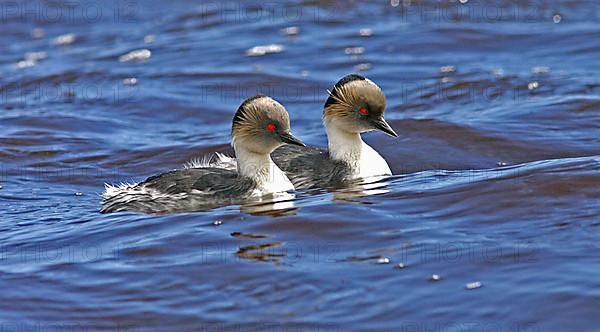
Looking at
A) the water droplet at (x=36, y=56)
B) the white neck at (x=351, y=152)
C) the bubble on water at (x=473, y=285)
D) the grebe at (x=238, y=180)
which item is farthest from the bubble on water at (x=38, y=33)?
the bubble on water at (x=473, y=285)

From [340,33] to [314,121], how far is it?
5.13 m

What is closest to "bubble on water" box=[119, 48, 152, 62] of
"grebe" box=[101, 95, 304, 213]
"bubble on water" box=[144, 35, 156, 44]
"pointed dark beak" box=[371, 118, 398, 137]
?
"bubble on water" box=[144, 35, 156, 44]

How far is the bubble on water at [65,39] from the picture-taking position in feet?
68.5

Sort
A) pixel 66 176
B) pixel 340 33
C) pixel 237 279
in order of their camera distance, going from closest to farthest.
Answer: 1. pixel 237 279
2. pixel 66 176
3. pixel 340 33

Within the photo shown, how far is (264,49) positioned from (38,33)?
15.3ft

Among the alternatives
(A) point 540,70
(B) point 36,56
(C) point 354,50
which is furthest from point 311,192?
(B) point 36,56

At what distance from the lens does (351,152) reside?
11.8m

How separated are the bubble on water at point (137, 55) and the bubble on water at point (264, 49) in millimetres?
1493

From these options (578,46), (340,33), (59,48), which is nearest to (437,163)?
(578,46)

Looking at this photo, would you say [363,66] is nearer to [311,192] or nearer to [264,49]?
[264,49]

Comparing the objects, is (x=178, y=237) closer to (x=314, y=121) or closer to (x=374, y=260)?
(x=374, y=260)

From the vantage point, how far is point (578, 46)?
18219mm

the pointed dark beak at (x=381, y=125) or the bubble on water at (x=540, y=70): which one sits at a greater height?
the pointed dark beak at (x=381, y=125)

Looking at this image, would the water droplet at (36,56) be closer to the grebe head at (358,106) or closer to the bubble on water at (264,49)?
the bubble on water at (264,49)
